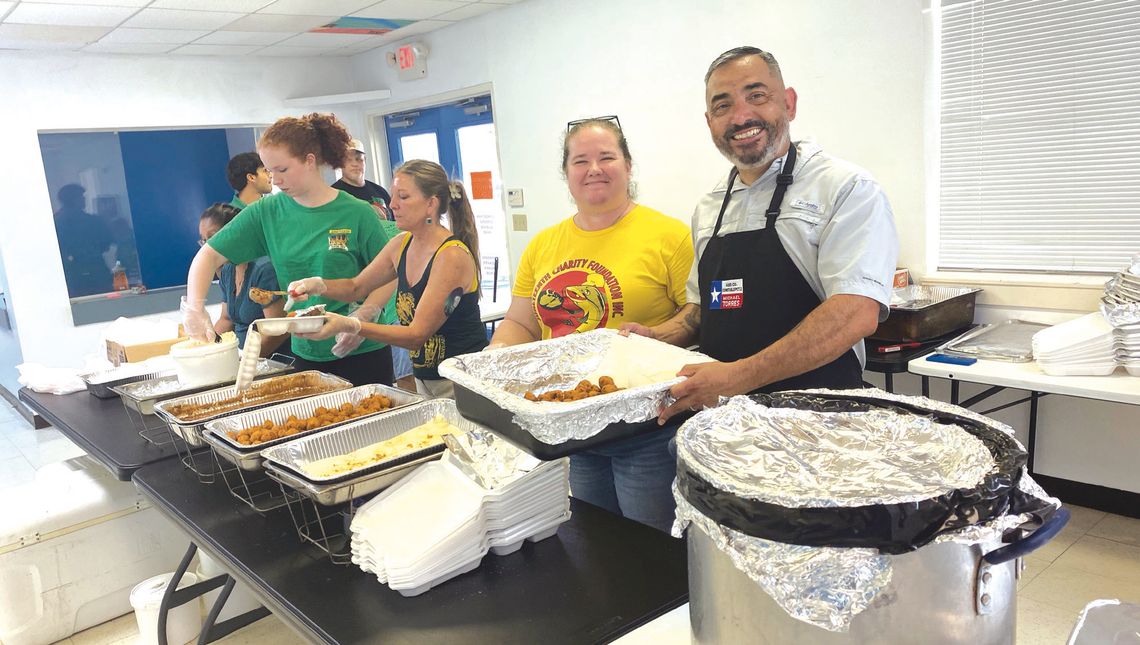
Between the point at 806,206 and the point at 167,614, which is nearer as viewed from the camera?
the point at 806,206

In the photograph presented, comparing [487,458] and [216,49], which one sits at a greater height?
[216,49]

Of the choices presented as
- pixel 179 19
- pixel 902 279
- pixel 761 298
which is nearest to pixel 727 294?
pixel 761 298

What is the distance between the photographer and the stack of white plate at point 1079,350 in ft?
8.26

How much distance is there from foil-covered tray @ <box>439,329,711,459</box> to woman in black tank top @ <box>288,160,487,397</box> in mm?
676

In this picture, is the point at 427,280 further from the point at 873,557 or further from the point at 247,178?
the point at 873,557

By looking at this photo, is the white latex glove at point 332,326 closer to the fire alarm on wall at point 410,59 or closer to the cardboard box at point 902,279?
the cardboard box at point 902,279

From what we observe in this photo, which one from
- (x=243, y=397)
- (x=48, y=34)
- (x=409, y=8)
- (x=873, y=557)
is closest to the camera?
(x=873, y=557)

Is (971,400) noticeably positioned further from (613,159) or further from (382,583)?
(382,583)

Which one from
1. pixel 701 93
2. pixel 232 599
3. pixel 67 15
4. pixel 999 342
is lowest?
pixel 232 599

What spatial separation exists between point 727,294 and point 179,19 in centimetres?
466

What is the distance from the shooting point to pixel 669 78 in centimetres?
454

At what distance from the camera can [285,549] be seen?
4.99ft

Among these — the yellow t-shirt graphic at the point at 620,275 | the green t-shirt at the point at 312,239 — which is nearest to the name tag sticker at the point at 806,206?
the yellow t-shirt graphic at the point at 620,275

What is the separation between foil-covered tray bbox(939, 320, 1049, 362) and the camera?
9.30 ft
